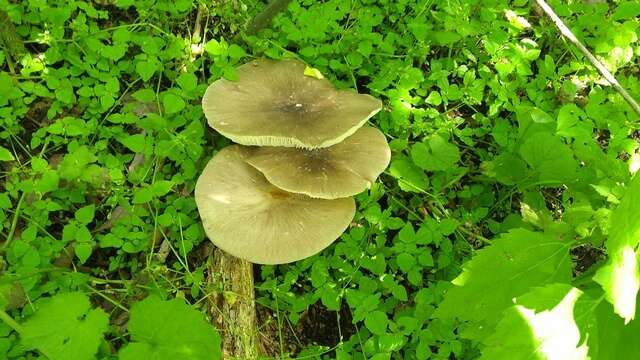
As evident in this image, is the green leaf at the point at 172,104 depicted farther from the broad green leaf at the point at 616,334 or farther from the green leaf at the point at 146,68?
the broad green leaf at the point at 616,334

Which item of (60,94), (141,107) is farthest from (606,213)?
(60,94)

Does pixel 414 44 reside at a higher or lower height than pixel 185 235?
higher

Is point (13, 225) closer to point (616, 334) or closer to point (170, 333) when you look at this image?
point (170, 333)

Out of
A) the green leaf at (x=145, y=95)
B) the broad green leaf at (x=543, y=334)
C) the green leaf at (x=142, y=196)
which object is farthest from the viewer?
the green leaf at (x=145, y=95)

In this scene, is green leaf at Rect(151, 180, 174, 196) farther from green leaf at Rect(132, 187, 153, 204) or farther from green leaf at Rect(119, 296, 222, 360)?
green leaf at Rect(119, 296, 222, 360)

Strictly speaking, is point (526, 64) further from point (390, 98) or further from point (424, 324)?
point (424, 324)

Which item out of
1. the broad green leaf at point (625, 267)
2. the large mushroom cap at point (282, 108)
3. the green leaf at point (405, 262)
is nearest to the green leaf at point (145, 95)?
the large mushroom cap at point (282, 108)

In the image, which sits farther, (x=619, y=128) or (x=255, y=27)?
(x=255, y=27)

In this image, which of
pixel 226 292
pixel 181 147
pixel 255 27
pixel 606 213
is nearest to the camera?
pixel 606 213
